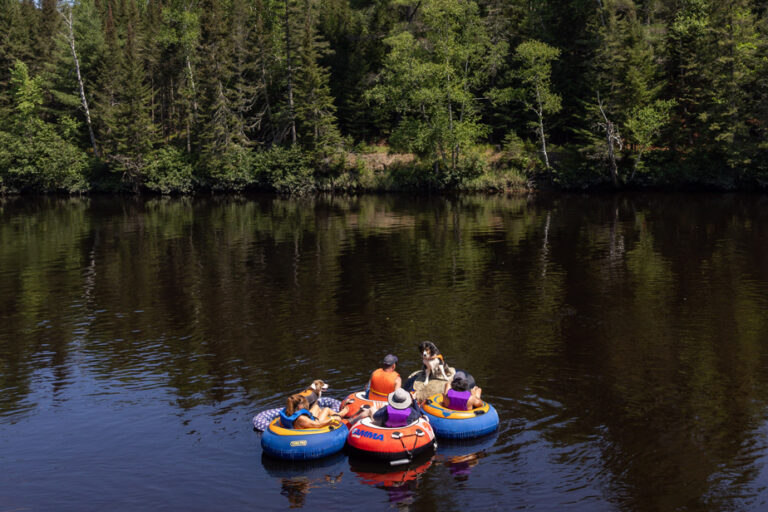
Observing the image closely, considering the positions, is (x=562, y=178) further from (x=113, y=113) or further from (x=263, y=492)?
(x=263, y=492)

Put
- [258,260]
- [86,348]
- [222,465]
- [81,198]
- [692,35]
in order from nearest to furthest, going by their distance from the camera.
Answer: [222,465]
[86,348]
[258,260]
[692,35]
[81,198]

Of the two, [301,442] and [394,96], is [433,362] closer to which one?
[301,442]

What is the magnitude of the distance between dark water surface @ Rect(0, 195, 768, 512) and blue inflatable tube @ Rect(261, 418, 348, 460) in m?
0.36

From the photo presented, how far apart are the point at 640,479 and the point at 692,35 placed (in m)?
55.5

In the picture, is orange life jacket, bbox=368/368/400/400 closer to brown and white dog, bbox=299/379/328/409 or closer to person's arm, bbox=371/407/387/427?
person's arm, bbox=371/407/387/427

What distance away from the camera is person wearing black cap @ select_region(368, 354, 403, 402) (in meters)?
15.0

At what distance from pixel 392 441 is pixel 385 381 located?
6.00 feet

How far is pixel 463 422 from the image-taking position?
14422 millimetres

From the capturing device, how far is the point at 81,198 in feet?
245

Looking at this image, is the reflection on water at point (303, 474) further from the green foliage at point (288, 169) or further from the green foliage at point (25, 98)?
the green foliage at point (25, 98)

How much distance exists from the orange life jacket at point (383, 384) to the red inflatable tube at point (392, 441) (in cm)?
120

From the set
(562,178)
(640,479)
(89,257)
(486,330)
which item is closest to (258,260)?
(89,257)

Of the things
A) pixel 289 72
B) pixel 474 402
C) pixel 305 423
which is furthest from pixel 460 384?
pixel 289 72

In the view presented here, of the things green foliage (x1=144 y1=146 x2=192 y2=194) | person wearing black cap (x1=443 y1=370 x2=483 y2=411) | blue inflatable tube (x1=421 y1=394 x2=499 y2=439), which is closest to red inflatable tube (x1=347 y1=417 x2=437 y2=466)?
blue inflatable tube (x1=421 y1=394 x2=499 y2=439)
